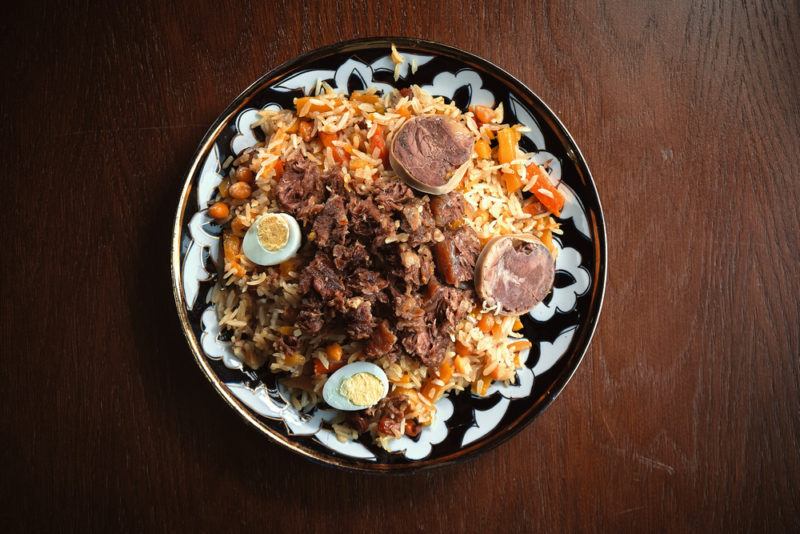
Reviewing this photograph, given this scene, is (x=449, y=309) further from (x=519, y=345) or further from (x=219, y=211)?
(x=219, y=211)

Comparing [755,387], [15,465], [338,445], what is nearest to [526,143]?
[338,445]

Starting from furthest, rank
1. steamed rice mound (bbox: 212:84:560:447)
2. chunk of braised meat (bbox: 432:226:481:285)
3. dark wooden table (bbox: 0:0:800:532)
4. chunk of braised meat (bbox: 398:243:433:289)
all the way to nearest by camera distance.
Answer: dark wooden table (bbox: 0:0:800:532) → steamed rice mound (bbox: 212:84:560:447) → chunk of braised meat (bbox: 432:226:481:285) → chunk of braised meat (bbox: 398:243:433:289)

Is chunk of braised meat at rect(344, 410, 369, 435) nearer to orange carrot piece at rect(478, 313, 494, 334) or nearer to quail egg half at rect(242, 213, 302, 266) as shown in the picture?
orange carrot piece at rect(478, 313, 494, 334)

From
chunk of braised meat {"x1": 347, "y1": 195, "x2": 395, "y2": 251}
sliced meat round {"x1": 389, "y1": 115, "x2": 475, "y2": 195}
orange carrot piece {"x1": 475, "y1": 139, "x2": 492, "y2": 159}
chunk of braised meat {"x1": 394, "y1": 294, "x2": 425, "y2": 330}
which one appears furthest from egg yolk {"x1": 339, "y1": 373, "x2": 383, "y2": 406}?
orange carrot piece {"x1": 475, "y1": 139, "x2": 492, "y2": 159}

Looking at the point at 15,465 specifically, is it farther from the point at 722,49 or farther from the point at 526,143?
the point at 722,49

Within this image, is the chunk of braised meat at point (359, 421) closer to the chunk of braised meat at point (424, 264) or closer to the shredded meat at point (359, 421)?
the shredded meat at point (359, 421)

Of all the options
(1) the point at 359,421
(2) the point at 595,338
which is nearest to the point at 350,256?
(1) the point at 359,421

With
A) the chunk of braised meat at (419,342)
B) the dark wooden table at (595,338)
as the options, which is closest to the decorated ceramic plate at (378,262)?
the chunk of braised meat at (419,342)

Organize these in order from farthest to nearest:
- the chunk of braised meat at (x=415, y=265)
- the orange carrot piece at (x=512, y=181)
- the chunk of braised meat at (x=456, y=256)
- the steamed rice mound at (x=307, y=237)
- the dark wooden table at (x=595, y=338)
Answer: the dark wooden table at (x=595, y=338)
the orange carrot piece at (x=512, y=181)
the steamed rice mound at (x=307, y=237)
the chunk of braised meat at (x=456, y=256)
the chunk of braised meat at (x=415, y=265)
